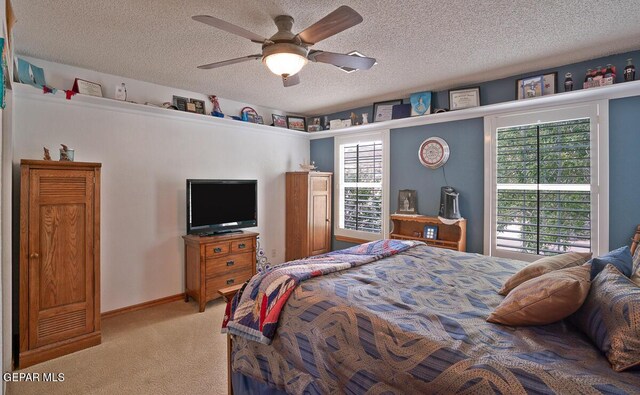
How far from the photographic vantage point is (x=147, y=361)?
2506 millimetres

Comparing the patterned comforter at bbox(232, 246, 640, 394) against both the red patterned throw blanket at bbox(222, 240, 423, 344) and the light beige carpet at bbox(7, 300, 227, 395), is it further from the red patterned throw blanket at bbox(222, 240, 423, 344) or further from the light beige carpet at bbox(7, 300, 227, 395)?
the light beige carpet at bbox(7, 300, 227, 395)

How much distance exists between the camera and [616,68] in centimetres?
283

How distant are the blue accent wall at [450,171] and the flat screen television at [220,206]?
2015 millimetres

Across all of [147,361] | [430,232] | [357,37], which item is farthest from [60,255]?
[430,232]

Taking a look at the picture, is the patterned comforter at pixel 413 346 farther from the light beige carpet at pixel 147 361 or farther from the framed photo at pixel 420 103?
the framed photo at pixel 420 103

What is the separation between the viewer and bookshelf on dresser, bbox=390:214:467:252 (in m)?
3.62

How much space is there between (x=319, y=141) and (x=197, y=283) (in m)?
2.99

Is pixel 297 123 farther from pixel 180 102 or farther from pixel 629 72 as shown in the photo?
pixel 629 72

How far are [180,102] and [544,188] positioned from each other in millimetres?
4236

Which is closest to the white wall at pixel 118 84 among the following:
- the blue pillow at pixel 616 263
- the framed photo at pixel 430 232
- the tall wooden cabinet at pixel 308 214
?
the tall wooden cabinet at pixel 308 214

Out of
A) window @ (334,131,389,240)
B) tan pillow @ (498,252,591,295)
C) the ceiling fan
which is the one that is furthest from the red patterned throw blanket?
window @ (334,131,389,240)

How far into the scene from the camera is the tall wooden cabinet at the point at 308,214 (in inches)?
186

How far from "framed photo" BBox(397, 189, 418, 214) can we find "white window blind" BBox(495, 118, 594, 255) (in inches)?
39.2

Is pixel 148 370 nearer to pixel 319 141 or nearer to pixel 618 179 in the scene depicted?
pixel 319 141
